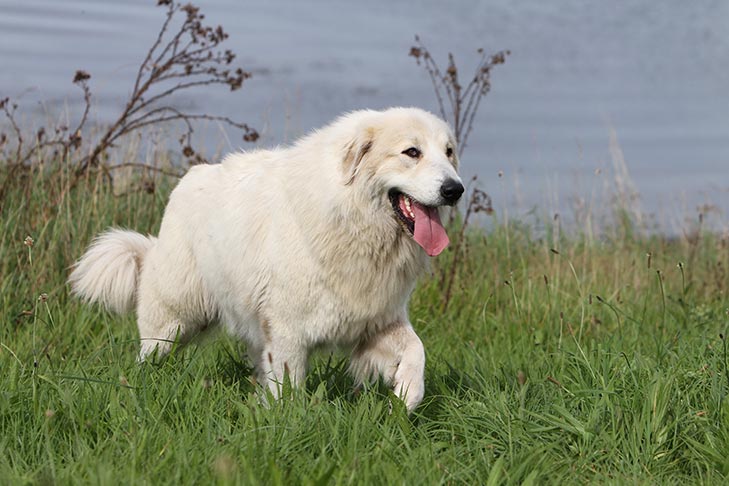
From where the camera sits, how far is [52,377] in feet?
12.2

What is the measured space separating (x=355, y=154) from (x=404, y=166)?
0.24 meters

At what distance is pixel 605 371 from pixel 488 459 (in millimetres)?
961

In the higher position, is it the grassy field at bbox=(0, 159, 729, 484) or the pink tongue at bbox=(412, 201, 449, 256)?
the pink tongue at bbox=(412, 201, 449, 256)

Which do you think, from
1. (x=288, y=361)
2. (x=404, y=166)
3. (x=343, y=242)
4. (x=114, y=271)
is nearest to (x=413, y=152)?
(x=404, y=166)

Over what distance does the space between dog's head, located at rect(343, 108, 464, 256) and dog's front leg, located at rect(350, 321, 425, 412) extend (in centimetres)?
46

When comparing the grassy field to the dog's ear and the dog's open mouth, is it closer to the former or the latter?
the dog's open mouth

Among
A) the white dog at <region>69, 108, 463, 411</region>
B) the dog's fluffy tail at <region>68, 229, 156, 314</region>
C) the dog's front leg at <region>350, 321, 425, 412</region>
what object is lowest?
the dog's fluffy tail at <region>68, 229, 156, 314</region>

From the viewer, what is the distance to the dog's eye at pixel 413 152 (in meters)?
3.88

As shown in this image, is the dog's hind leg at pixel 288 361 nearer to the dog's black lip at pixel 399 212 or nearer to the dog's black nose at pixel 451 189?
the dog's black lip at pixel 399 212

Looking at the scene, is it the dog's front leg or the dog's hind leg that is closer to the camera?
the dog's front leg

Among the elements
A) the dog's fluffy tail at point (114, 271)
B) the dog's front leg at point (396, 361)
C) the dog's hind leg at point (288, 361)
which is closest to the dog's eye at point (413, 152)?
the dog's front leg at point (396, 361)

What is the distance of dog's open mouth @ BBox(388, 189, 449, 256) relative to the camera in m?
3.87

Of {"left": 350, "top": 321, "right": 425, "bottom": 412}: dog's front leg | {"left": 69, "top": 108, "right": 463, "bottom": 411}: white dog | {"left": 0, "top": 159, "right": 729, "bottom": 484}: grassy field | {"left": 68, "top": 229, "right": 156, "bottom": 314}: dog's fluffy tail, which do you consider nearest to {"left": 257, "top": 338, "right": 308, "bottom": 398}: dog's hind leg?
{"left": 69, "top": 108, "right": 463, "bottom": 411}: white dog

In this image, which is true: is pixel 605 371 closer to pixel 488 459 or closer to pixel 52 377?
pixel 488 459
